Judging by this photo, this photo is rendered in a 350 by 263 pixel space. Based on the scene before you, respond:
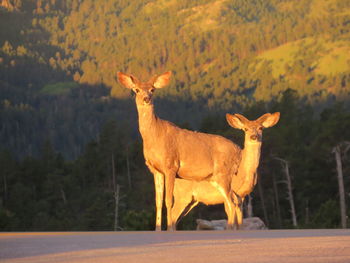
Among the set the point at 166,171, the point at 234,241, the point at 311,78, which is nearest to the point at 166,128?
the point at 166,171

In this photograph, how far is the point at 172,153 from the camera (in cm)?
1600

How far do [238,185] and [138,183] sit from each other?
243 ft

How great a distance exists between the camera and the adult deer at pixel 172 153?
1581 cm

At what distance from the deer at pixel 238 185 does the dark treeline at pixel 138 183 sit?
66.1ft

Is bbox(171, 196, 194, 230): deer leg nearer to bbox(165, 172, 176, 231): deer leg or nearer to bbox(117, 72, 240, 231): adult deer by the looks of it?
bbox(117, 72, 240, 231): adult deer

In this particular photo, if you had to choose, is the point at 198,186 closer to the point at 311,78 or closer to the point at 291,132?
the point at 291,132

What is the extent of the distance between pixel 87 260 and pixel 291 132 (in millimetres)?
81686

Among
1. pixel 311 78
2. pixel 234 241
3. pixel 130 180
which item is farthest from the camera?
pixel 311 78

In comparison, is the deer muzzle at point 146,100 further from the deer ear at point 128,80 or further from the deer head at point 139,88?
the deer ear at point 128,80

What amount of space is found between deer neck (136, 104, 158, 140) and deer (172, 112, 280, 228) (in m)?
1.88

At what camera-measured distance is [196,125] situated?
180 meters

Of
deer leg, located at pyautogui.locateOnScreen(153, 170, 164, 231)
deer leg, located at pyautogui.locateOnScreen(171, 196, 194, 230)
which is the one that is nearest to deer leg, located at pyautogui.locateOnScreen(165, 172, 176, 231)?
deer leg, located at pyautogui.locateOnScreen(153, 170, 164, 231)

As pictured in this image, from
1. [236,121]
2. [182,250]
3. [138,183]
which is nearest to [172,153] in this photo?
[236,121]

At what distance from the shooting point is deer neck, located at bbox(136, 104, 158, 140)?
52.4ft
